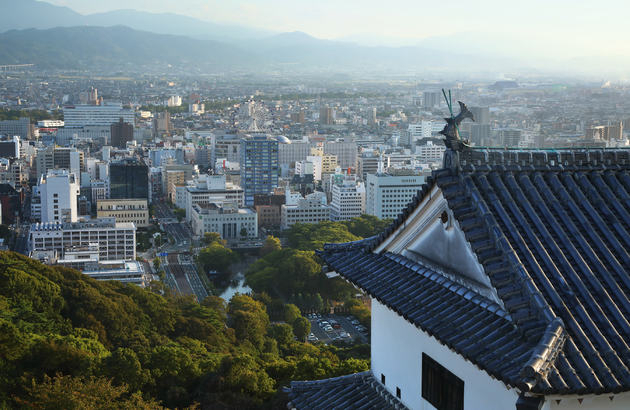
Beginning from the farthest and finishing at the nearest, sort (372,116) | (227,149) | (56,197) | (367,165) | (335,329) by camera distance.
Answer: (372,116)
(227,149)
(367,165)
(56,197)
(335,329)

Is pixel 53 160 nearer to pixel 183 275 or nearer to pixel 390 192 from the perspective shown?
pixel 390 192

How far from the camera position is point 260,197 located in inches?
1208

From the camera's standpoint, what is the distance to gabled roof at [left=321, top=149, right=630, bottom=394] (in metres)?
1.81

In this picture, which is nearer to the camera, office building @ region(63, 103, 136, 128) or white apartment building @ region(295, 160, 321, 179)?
white apartment building @ region(295, 160, 321, 179)

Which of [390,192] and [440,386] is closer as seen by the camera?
[440,386]

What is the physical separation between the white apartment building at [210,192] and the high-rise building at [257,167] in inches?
94.8

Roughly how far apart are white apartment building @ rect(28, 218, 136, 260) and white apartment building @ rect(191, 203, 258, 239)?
4389 mm

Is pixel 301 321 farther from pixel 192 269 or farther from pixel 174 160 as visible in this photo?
pixel 174 160

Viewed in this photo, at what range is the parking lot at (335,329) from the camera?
53.2 feet

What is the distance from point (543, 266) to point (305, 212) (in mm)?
27141

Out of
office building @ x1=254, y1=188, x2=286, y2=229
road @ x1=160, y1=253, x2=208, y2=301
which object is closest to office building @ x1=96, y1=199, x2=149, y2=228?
office building @ x1=254, y1=188, x2=286, y2=229

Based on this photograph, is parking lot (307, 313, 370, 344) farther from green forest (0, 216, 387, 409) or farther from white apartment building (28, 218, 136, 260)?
white apartment building (28, 218, 136, 260)

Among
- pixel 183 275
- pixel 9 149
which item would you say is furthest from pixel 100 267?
pixel 9 149

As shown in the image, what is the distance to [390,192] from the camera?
28.7 metres
